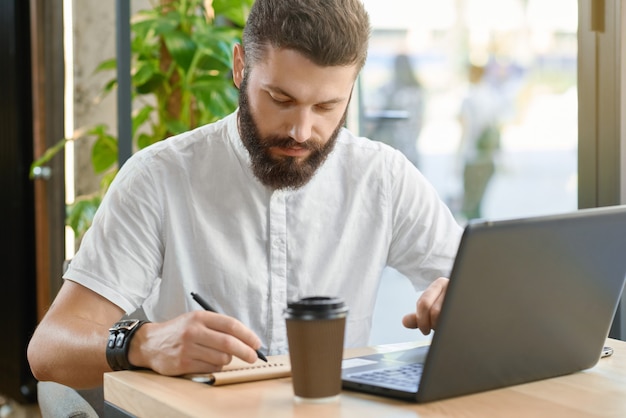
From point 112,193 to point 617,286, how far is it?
3.17 feet

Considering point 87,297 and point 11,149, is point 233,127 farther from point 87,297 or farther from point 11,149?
point 11,149

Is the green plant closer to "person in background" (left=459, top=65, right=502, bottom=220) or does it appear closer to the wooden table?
"person in background" (left=459, top=65, right=502, bottom=220)

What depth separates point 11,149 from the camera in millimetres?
4574

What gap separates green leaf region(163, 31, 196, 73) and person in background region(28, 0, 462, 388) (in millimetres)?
1467

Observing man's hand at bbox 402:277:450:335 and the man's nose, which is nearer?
man's hand at bbox 402:277:450:335

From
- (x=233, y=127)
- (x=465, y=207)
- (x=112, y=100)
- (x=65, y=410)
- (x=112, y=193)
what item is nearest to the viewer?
(x=65, y=410)

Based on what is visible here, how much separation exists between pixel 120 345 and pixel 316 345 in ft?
1.27

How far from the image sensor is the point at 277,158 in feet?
5.98

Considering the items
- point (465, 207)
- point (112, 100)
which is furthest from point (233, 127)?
point (112, 100)

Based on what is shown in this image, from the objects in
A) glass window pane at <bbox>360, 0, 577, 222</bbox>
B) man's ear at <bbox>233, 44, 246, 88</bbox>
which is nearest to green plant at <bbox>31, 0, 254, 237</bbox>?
glass window pane at <bbox>360, 0, 577, 222</bbox>

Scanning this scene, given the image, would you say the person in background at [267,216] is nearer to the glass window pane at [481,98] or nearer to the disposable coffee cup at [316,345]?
the disposable coffee cup at [316,345]

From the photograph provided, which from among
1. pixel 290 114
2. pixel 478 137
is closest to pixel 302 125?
pixel 290 114

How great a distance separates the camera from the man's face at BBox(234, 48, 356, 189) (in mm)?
1757

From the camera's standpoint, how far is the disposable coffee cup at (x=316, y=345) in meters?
1.14
